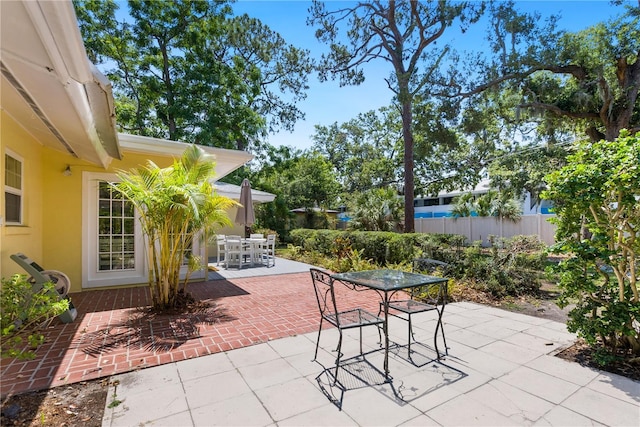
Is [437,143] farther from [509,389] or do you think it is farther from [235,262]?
[509,389]

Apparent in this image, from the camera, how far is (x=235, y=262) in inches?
399

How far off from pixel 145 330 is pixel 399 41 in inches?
495

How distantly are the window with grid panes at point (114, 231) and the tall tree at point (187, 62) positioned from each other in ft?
28.2

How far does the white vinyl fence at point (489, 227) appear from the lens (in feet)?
45.3

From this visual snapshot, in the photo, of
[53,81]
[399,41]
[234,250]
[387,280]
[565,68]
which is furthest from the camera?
[399,41]

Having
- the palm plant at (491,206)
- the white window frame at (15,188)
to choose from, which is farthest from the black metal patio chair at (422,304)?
the palm plant at (491,206)

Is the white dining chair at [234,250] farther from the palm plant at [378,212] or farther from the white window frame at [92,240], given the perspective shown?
the palm plant at [378,212]

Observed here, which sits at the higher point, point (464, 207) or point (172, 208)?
point (464, 207)

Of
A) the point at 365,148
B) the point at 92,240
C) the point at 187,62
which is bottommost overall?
the point at 92,240

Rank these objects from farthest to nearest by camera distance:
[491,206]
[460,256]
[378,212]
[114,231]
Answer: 1. [491,206]
2. [378,212]
3. [460,256]
4. [114,231]

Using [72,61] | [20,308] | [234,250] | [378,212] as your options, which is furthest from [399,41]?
[20,308]

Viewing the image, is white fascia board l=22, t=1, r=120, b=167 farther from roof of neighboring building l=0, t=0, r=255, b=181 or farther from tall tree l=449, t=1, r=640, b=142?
tall tree l=449, t=1, r=640, b=142

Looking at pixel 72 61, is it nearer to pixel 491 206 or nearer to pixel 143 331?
pixel 143 331

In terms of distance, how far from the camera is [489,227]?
16.1 meters
